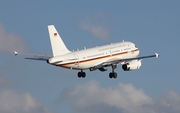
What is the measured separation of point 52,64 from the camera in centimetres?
19950
